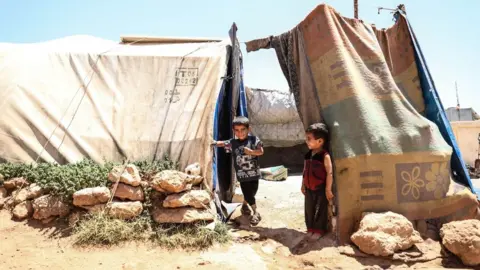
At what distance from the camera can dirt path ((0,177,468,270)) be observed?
8.84 feet

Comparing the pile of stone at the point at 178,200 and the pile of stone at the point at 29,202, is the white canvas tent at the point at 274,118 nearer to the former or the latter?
the pile of stone at the point at 178,200

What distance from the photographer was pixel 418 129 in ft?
10.6

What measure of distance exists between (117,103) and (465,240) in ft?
13.3

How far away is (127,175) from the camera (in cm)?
337

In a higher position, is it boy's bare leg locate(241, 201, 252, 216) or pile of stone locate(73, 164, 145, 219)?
pile of stone locate(73, 164, 145, 219)

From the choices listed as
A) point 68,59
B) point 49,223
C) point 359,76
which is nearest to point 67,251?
point 49,223

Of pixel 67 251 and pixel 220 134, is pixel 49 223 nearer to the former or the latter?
pixel 67 251

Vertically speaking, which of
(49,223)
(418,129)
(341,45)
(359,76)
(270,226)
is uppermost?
(341,45)

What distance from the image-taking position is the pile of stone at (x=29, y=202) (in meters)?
3.34

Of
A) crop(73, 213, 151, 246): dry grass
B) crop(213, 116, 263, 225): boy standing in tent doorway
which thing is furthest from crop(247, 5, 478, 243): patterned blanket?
crop(73, 213, 151, 246): dry grass

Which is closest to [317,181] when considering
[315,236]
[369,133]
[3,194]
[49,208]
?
[315,236]

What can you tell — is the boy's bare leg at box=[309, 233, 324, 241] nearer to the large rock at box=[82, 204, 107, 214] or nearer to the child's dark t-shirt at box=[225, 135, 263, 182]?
the child's dark t-shirt at box=[225, 135, 263, 182]

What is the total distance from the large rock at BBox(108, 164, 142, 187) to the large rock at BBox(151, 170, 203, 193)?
0.18 metres

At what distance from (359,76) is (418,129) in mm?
779
